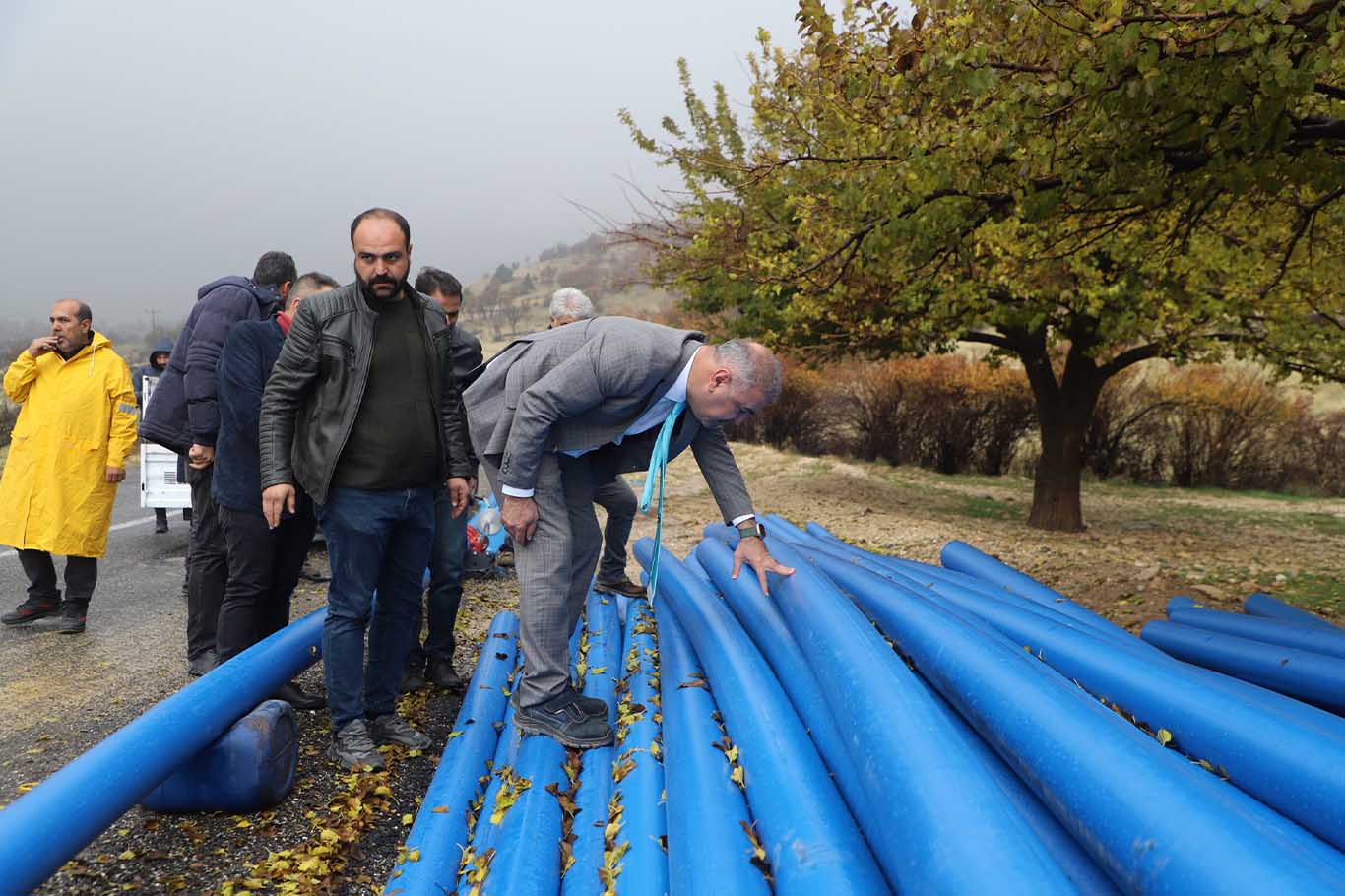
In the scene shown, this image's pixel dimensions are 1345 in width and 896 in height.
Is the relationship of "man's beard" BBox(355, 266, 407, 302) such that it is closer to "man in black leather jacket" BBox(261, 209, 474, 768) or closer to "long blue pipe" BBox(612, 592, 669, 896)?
"man in black leather jacket" BBox(261, 209, 474, 768)

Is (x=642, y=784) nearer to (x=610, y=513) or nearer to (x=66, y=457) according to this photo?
(x=610, y=513)

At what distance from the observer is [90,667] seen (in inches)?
170

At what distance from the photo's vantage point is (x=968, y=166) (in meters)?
4.19

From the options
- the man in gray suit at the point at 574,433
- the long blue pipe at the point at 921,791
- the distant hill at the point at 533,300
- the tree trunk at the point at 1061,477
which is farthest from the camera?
the distant hill at the point at 533,300

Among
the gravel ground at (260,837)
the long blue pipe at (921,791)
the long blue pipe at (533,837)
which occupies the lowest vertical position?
the gravel ground at (260,837)

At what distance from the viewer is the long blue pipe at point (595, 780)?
2.18 metres

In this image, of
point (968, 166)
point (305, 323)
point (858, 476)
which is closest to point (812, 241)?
point (968, 166)

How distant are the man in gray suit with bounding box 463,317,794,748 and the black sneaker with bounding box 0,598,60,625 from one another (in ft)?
12.0

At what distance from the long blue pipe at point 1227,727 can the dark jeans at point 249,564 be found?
3.05 meters

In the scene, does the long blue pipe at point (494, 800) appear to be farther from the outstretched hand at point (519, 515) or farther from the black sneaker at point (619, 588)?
the black sneaker at point (619, 588)

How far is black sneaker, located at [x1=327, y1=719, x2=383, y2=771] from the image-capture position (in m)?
3.16

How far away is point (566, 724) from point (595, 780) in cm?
28

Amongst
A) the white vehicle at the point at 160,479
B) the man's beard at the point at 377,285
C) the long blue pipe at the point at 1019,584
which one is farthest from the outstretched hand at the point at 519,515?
the white vehicle at the point at 160,479

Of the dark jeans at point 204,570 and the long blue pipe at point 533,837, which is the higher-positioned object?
the dark jeans at point 204,570
